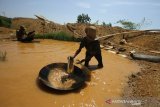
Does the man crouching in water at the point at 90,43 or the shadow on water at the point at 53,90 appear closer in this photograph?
the shadow on water at the point at 53,90

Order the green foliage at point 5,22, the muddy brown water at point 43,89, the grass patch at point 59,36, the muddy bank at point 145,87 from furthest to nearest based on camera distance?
the green foliage at point 5,22 < the grass patch at point 59,36 < the muddy bank at point 145,87 < the muddy brown water at point 43,89

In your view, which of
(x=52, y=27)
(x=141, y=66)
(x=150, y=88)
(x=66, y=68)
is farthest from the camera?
(x=52, y=27)

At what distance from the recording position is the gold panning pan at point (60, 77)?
448 centimetres

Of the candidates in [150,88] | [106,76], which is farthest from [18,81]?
[150,88]

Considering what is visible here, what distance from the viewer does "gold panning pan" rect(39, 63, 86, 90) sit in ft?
14.7

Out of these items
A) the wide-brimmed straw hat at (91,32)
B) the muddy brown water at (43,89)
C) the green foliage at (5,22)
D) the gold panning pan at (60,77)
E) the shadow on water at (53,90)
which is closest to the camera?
the muddy brown water at (43,89)

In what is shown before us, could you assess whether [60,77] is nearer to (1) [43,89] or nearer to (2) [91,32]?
(1) [43,89]

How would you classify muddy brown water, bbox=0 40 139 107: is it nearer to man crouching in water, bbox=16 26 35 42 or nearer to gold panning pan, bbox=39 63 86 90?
gold panning pan, bbox=39 63 86 90

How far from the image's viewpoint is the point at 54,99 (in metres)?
3.99

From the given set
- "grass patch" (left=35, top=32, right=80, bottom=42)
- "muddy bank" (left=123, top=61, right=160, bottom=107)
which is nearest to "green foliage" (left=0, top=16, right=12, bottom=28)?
"grass patch" (left=35, top=32, right=80, bottom=42)

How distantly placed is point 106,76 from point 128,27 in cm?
848

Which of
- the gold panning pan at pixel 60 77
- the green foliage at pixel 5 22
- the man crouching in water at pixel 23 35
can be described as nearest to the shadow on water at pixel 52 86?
the gold panning pan at pixel 60 77

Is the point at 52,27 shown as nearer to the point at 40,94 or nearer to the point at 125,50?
the point at 125,50

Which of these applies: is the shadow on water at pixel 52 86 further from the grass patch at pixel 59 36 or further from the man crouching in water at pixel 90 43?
the grass patch at pixel 59 36
